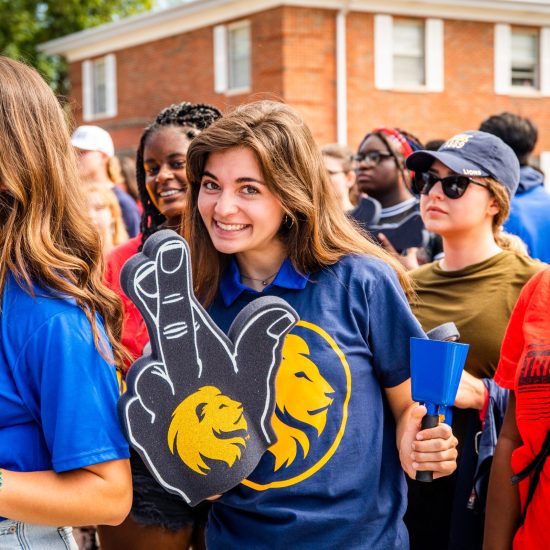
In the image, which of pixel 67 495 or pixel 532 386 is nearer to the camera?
pixel 67 495

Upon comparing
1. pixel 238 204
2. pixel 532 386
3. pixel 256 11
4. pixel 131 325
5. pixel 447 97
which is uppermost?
pixel 256 11

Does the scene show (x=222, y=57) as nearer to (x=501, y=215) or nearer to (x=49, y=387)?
(x=501, y=215)

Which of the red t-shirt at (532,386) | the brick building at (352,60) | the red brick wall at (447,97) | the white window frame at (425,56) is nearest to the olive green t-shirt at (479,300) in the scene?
the red t-shirt at (532,386)

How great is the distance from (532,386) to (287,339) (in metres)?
0.64

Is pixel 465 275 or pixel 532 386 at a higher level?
pixel 465 275

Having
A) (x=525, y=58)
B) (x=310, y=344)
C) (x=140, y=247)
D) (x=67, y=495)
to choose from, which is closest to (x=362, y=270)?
→ (x=310, y=344)

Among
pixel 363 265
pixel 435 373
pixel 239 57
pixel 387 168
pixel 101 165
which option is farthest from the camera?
pixel 239 57

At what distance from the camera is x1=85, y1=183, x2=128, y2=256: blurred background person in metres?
4.97

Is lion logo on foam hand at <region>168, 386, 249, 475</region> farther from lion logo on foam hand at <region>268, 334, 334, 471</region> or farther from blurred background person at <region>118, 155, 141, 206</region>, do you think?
blurred background person at <region>118, 155, 141, 206</region>

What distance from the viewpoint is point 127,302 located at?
2.93 meters

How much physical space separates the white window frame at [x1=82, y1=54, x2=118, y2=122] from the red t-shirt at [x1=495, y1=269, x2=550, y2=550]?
65.8 feet

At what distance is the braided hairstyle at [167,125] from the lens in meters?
3.34

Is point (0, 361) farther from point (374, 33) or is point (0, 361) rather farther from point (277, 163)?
point (374, 33)

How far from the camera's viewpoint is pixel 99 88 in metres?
22.1
